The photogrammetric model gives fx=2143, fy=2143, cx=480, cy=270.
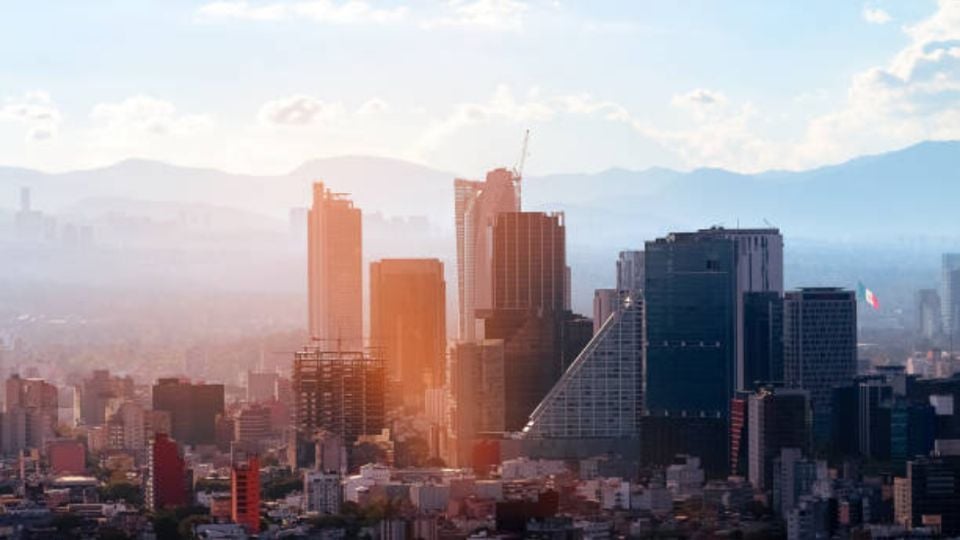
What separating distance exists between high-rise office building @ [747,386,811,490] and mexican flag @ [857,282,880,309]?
127 inches

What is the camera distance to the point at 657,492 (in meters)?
18.0

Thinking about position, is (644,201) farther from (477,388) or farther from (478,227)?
(478,227)

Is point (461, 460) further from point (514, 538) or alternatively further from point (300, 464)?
point (514, 538)

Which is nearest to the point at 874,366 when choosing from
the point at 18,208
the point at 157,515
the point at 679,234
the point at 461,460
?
the point at 679,234

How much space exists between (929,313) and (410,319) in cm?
699

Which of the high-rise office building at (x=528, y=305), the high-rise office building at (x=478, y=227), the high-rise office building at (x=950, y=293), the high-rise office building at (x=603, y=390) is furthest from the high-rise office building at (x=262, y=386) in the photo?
the high-rise office building at (x=950, y=293)

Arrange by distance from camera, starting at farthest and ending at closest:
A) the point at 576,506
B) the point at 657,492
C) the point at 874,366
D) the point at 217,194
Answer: the point at 217,194 → the point at 874,366 → the point at 657,492 → the point at 576,506

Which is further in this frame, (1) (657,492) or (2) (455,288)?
(2) (455,288)

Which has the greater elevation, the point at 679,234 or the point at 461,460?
the point at 679,234

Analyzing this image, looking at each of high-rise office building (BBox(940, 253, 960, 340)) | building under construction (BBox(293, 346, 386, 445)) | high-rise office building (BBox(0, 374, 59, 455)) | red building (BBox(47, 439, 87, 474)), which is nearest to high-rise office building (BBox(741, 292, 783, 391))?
high-rise office building (BBox(940, 253, 960, 340))

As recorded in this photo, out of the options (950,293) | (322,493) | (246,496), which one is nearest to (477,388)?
(950,293)

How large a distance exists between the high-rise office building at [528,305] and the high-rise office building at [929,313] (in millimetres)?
4346

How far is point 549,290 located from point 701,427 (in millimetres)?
6616

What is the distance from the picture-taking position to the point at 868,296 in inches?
979
